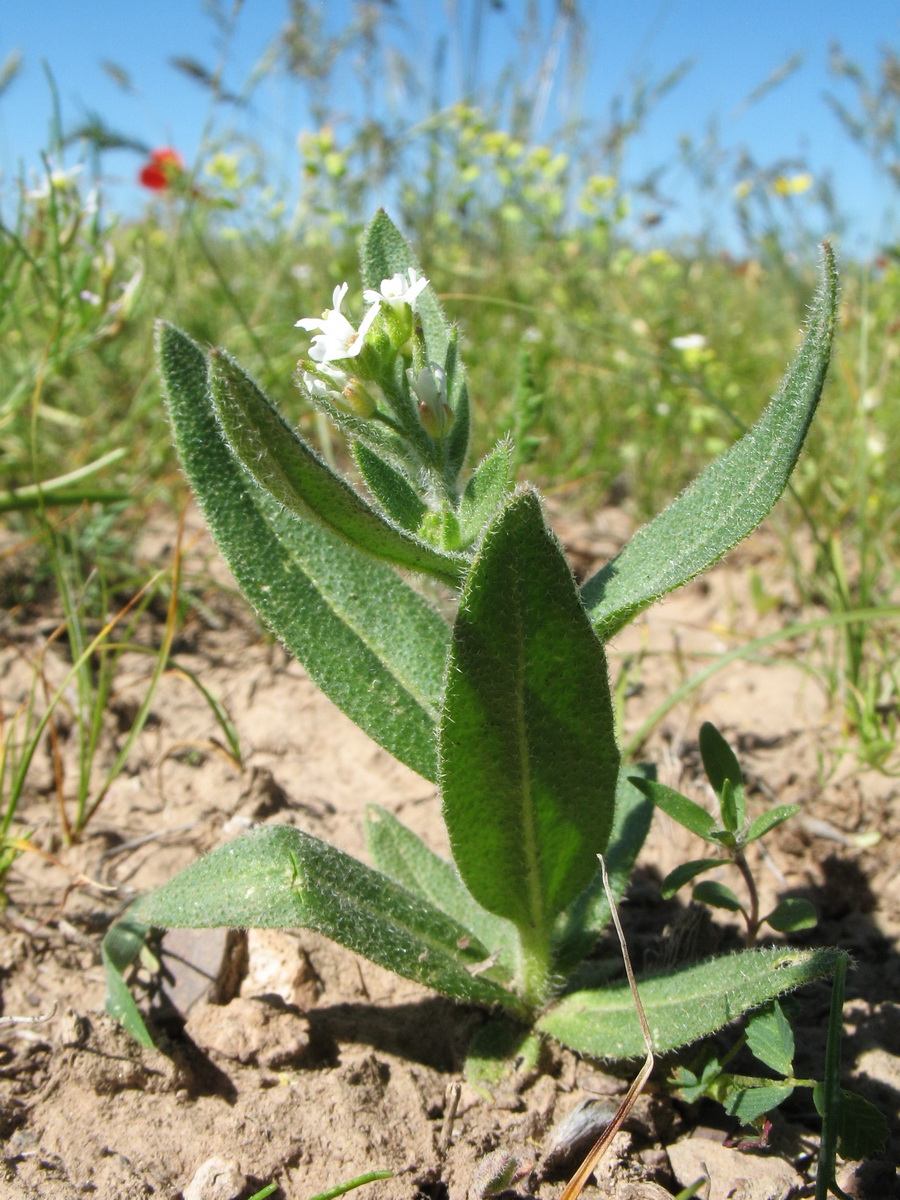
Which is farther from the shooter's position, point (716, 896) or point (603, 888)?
point (603, 888)

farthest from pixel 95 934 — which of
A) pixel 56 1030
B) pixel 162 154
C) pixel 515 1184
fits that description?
pixel 162 154

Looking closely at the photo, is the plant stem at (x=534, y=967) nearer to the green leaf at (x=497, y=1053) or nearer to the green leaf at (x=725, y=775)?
the green leaf at (x=497, y=1053)

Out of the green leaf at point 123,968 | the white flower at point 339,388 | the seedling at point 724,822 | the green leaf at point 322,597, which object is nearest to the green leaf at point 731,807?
the seedling at point 724,822

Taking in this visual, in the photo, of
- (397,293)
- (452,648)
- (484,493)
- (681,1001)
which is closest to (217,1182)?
(681,1001)

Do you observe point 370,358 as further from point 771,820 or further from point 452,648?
point 771,820

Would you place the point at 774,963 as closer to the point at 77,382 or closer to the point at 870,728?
the point at 870,728

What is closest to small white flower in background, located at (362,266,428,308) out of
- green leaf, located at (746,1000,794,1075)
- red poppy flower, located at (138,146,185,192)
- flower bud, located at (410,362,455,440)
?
flower bud, located at (410,362,455,440)

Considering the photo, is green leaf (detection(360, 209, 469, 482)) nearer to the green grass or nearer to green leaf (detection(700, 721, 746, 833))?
the green grass


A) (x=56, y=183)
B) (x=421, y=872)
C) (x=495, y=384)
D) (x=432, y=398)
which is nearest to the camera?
(x=432, y=398)
